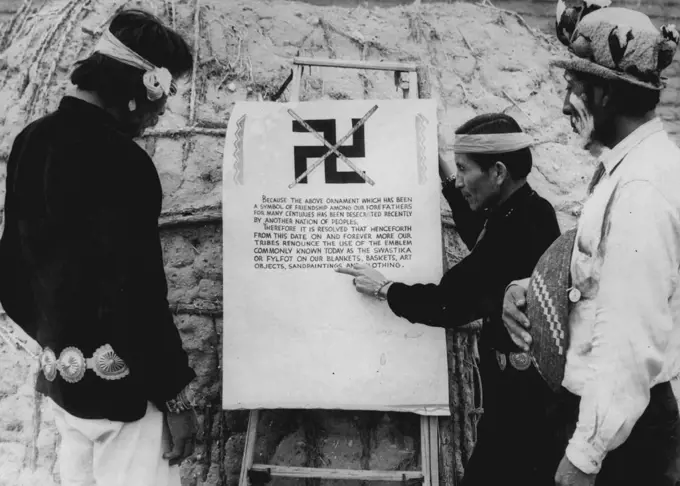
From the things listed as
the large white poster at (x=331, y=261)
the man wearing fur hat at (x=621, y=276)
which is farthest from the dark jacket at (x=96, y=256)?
the man wearing fur hat at (x=621, y=276)

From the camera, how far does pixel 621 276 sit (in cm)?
166

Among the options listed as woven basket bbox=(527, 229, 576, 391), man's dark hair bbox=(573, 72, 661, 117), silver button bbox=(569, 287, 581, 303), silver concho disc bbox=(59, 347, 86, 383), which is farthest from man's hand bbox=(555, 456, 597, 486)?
silver concho disc bbox=(59, 347, 86, 383)

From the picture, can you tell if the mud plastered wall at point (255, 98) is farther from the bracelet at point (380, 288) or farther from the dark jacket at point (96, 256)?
the dark jacket at point (96, 256)

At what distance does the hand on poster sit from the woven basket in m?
0.81

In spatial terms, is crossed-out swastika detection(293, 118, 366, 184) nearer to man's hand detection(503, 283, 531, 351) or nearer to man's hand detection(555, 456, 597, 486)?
man's hand detection(503, 283, 531, 351)

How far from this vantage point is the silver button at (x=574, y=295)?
5.89 ft

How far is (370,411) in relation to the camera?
9.75 feet

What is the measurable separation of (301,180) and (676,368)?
144 centimetres

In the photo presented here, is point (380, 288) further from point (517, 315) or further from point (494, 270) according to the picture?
point (517, 315)

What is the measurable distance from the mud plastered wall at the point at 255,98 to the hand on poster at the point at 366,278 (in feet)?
1.52

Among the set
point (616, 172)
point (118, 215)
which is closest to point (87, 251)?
point (118, 215)

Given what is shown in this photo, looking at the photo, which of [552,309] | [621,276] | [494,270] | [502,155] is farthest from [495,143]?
[621,276]

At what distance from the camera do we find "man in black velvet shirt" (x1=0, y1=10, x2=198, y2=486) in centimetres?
198

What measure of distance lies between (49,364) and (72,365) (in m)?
0.08
